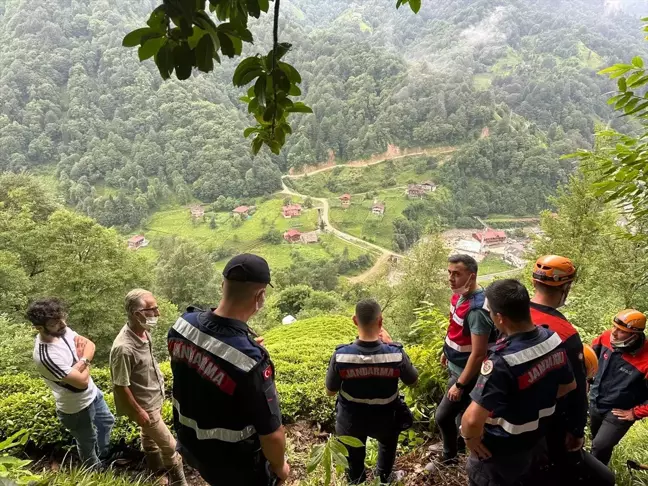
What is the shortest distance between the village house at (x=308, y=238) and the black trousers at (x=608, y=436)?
5127 centimetres

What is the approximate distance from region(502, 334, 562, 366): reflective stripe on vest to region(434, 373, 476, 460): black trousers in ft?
2.77

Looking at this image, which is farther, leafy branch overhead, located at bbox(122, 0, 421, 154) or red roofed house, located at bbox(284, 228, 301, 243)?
red roofed house, located at bbox(284, 228, 301, 243)

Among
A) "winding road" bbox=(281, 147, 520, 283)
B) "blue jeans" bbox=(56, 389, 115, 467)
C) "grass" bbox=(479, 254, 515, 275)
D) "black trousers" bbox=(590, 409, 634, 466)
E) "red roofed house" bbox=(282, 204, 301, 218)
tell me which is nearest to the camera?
"black trousers" bbox=(590, 409, 634, 466)

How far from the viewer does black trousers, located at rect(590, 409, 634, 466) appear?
279 centimetres

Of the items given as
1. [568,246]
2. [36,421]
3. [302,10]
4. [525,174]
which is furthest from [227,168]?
[302,10]

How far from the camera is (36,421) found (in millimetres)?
3465

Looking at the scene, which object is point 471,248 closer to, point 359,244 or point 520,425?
point 359,244

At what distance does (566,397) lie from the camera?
2.12 meters

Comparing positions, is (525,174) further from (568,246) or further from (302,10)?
(302,10)

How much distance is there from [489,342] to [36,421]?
12.4 feet

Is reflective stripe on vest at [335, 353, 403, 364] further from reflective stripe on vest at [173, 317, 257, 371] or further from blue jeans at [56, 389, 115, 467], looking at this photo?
blue jeans at [56, 389, 115, 467]

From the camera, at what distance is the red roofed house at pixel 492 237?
54875 mm

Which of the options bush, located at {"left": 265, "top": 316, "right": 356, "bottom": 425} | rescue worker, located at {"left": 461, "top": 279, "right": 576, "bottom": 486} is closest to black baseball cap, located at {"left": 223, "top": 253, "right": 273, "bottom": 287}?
rescue worker, located at {"left": 461, "top": 279, "right": 576, "bottom": 486}

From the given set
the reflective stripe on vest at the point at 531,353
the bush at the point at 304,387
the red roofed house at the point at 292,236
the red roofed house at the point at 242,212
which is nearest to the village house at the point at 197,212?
the red roofed house at the point at 242,212
